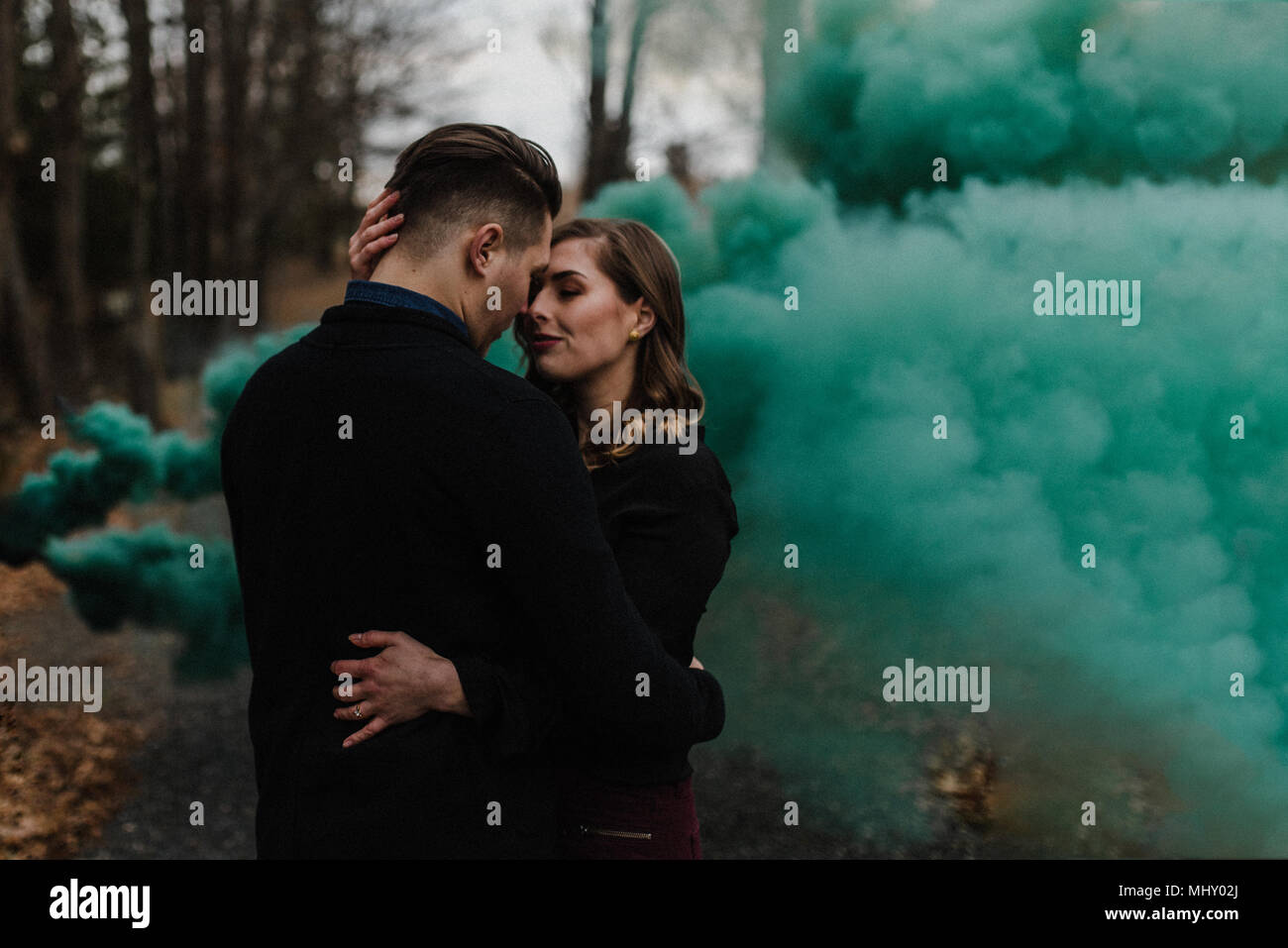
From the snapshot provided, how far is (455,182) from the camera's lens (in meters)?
1.67

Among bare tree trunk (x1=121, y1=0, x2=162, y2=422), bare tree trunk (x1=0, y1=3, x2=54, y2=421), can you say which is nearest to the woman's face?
bare tree trunk (x1=0, y1=3, x2=54, y2=421)

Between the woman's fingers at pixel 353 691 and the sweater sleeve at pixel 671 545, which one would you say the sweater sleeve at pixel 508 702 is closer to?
the woman's fingers at pixel 353 691

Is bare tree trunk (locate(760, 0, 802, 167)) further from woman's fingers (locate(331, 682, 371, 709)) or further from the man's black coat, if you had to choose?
woman's fingers (locate(331, 682, 371, 709))

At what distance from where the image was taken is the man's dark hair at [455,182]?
5.45 feet

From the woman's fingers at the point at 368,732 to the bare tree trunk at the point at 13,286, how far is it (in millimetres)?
4232

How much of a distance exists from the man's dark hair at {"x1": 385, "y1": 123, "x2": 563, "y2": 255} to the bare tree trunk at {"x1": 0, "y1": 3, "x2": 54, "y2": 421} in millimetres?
4106

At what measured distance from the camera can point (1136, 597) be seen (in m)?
3.69

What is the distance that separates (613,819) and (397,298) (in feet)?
3.38

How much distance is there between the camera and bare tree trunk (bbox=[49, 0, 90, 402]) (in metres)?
5.07

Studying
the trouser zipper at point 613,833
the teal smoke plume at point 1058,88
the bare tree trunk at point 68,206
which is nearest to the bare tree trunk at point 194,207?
the bare tree trunk at point 68,206

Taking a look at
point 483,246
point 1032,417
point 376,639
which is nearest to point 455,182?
point 483,246

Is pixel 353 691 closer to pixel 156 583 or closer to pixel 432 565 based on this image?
pixel 432 565
